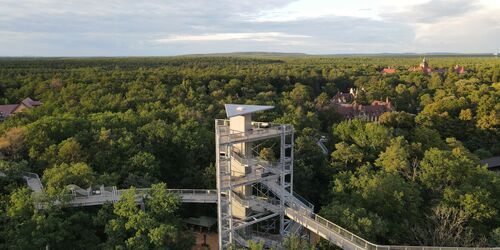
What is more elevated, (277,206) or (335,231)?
(277,206)

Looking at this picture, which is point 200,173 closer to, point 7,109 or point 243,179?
point 243,179

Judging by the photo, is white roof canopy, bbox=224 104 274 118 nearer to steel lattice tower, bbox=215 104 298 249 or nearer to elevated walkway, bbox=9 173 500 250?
steel lattice tower, bbox=215 104 298 249

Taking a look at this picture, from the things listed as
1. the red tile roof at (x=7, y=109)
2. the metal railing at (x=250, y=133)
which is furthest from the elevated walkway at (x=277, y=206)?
the red tile roof at (x=7, y=109)

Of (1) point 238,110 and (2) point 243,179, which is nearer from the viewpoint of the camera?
(1) point 238,110

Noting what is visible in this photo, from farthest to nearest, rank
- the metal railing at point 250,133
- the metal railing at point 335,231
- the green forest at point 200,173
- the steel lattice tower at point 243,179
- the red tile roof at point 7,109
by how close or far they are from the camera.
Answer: the red tile roof at point 7,109 → the steel lattice tower at point 243,179 → the metal railing at point 250,133 → the green forest at point 200,173 → the metal railing at point 335,231

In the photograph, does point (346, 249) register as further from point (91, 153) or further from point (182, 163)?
point (91, 153)

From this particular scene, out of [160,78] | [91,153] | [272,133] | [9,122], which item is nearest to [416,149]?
[272,133]

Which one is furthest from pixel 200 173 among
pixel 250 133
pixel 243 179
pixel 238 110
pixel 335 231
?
pixel 335 231

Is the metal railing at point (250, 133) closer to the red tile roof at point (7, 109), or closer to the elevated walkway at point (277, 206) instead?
the elevated walkway at point (277, 206)

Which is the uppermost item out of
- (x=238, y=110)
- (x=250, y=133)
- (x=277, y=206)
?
(x=238, y=110)

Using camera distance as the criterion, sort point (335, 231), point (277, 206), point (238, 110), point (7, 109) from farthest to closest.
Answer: point (7, 109)
point (277, 206)
point (238, 110)
point (335, 231)

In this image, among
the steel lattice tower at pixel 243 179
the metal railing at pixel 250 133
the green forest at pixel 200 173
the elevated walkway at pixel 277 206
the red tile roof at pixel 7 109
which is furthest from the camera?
the red tile roof at pixel 7 109
